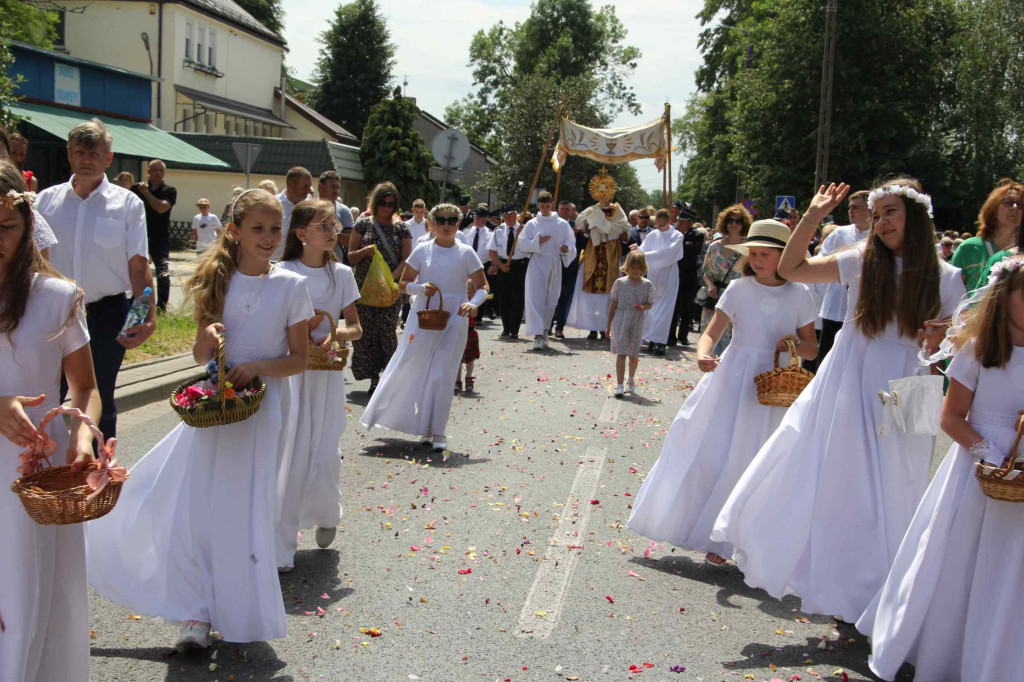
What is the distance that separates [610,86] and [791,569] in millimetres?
72975

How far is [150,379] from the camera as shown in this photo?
10602 mm

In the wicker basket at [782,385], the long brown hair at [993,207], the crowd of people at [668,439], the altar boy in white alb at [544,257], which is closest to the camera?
the crowd of people at [668,439]

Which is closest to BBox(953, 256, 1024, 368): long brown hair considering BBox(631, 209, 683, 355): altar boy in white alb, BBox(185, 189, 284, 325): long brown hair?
BBox(185, 189, 284, 325): long brown hair

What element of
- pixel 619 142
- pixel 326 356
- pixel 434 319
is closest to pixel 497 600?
pixel 326 356

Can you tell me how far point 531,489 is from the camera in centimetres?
763

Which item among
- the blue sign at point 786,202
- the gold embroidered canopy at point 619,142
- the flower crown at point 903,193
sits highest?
the gold embroidered canopy at point 619,142

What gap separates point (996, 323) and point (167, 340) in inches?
424

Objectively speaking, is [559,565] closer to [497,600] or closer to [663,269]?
[497,600]

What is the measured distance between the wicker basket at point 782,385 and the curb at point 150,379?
18.7 ft

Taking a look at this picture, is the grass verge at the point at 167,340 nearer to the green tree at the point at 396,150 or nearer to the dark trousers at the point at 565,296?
the dark trousers at the point at 565,296

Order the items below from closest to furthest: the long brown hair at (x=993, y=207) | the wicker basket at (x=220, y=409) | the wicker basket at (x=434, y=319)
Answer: the wicker basket at (x=220, y=409), the long brown hair at (x=993, y=207), the wicker basket at (x=434, y=319)

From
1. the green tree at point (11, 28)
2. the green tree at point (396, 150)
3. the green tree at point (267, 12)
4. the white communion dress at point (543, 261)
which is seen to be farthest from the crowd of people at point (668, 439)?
the green tree at point (267, 12)

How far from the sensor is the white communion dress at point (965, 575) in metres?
4.00

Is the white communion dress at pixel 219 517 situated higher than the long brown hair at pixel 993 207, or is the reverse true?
the long brown hair at pixel 993 207
